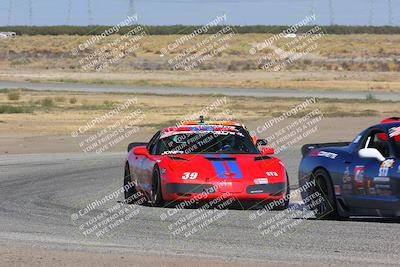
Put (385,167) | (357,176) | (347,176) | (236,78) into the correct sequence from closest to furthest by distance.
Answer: (385,167), (357,176), (347,176), (236,78)

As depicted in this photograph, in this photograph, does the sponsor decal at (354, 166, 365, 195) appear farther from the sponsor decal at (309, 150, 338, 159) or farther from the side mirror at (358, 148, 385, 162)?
the sponsor decal at (309, 150, 338, 159)

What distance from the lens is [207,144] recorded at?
15742mm

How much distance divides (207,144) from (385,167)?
13.7 ft

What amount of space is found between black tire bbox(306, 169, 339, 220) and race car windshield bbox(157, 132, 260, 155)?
7.15 ft

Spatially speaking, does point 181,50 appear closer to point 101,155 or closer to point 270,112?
point 270,112

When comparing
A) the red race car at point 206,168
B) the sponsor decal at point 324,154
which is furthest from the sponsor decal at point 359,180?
the red race car at point 206,168

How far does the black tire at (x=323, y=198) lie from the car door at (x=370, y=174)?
357mm

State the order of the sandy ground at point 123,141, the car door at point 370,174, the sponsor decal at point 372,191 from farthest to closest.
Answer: the sandy ground at point 123,141 → the sponsor decal at point 372,191 → the car door at point 370,174

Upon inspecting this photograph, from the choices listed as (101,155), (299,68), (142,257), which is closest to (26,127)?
(101,155)

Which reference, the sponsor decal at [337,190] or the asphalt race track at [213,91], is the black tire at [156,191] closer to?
the sponsor decal at [337,190]

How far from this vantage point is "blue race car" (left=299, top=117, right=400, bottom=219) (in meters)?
12.0

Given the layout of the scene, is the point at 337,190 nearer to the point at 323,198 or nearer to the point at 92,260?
the point at 323,198

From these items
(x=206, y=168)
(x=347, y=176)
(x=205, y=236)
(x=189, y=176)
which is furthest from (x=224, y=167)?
(x=205, y=236)

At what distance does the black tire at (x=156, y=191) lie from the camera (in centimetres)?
1456
